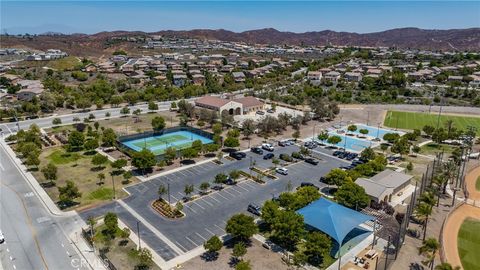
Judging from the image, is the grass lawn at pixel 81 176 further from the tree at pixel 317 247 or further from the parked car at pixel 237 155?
the tree at pixel 317 247

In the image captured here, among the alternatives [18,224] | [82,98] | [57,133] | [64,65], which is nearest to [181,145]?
[57,133]

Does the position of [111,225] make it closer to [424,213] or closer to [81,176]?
[81,176]

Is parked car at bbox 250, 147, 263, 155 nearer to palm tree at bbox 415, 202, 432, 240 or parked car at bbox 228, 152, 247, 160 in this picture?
parked car at bbox 228, 152, 247, 160

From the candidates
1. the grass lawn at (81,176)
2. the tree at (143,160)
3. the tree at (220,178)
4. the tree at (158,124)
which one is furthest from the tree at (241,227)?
the tree at (158,124)

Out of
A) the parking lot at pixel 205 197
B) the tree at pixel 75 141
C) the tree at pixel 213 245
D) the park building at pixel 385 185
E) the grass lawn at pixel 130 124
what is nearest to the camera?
the tree at pixel 213 245

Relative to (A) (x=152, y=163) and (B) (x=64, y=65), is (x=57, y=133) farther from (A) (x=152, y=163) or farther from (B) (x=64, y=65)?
(B) (x=64, y=65)

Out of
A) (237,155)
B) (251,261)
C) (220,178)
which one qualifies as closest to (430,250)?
(251,261)
